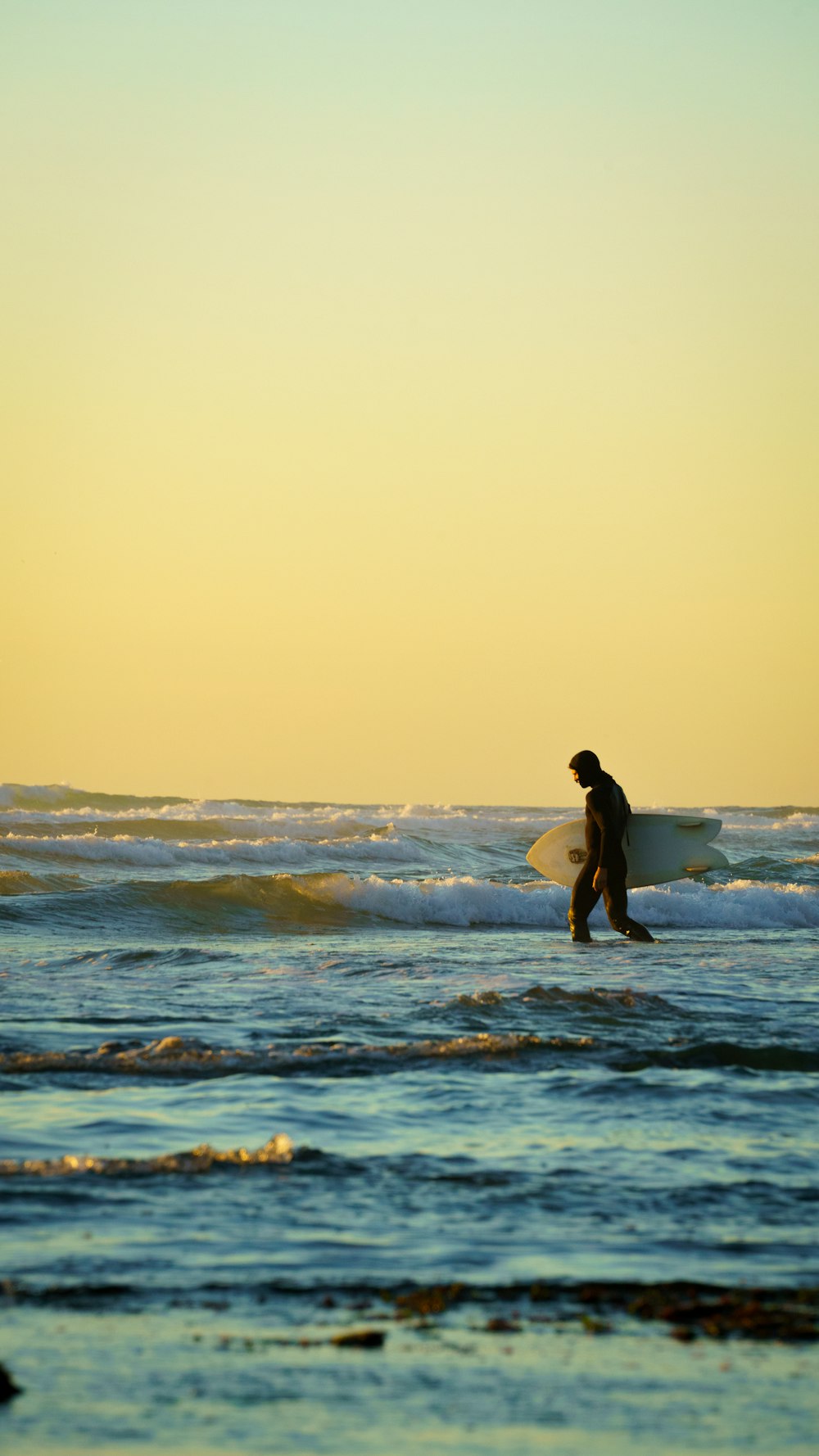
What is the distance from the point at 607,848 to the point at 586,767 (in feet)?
2.42

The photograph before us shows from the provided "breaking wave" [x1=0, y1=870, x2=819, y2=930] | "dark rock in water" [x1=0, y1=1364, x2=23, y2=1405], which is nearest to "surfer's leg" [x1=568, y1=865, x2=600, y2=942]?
"breaking wave" [x1=0, y1=870, x2=819, y2=930]

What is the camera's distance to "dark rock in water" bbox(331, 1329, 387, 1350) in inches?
136

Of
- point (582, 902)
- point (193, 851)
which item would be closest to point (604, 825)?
point (582, 902)

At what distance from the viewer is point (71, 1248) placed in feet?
13.6

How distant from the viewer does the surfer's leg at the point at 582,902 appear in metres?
13.1

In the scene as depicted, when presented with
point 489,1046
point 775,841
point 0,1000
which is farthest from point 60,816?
point 489,1046

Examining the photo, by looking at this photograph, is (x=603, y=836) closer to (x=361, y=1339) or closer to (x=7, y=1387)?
(x=361, y=1339)

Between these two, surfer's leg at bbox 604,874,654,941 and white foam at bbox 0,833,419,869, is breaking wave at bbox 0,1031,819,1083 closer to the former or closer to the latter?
surfer's leg at bbox 604,874,654,941

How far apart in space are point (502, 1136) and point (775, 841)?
3229cm

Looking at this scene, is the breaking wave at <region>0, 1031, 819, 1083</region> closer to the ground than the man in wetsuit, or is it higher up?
closer to the ground

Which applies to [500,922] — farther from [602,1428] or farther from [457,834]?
[457,834]

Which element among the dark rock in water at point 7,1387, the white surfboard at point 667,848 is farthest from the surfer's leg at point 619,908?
the dark rock in water at point 7,1387

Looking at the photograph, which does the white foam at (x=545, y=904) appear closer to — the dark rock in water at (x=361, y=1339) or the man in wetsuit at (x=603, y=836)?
the man in wetsuit at (x=603, y=836)

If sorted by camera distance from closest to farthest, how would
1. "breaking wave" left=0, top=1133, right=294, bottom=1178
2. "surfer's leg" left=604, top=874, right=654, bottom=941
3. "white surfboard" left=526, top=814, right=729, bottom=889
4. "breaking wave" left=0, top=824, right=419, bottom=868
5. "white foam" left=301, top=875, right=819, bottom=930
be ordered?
"breaking wave" left=0, top=1133, right=294, bottom=1178 → "surfer's leg" left=604, top=874, right=654, bottom=941 → "white surfboard" left=526, top=814, right=729, bottom=889 → "white foam" left=301, top=875, right=819, bottom=930 → "breaking wave" left=0, top=824, right=419, bottom=868
